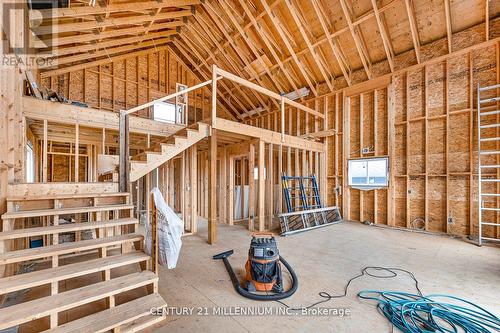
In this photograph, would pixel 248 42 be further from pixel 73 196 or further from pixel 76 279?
pixel 76 279

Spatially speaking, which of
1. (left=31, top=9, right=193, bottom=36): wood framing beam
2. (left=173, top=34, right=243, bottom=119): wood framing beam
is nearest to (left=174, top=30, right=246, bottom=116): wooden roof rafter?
(left=173, top=34, right=243, bottom=119): wood framing beam

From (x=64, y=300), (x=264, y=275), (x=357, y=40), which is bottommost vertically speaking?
(x=264, y=275)

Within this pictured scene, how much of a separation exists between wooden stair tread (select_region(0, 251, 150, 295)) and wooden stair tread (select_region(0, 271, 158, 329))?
15 centimetres

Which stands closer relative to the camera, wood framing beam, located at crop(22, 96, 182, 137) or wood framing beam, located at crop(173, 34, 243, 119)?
wood framing beam, located at crop(22, 96, 182, 137)

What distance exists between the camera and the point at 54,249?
8.02ft

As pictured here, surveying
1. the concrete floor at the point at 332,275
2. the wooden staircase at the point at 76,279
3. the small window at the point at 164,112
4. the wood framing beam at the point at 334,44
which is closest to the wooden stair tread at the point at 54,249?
the wooden staircase at the point at 76,279

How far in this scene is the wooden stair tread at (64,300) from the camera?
1.79 m

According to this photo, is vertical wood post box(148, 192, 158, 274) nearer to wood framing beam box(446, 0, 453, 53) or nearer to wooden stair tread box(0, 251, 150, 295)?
wooden stair tread box(0, 251, 150, 295)

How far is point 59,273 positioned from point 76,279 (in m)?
1.32

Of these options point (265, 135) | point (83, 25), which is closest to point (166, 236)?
point (265, 135)

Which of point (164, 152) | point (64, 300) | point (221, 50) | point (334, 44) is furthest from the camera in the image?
point (221, 50)

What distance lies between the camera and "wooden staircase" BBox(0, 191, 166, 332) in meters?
1.98

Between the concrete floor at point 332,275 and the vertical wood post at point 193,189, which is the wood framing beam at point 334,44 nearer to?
the vertical wood post at point 193,189

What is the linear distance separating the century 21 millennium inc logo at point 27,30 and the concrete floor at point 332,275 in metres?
3.99
